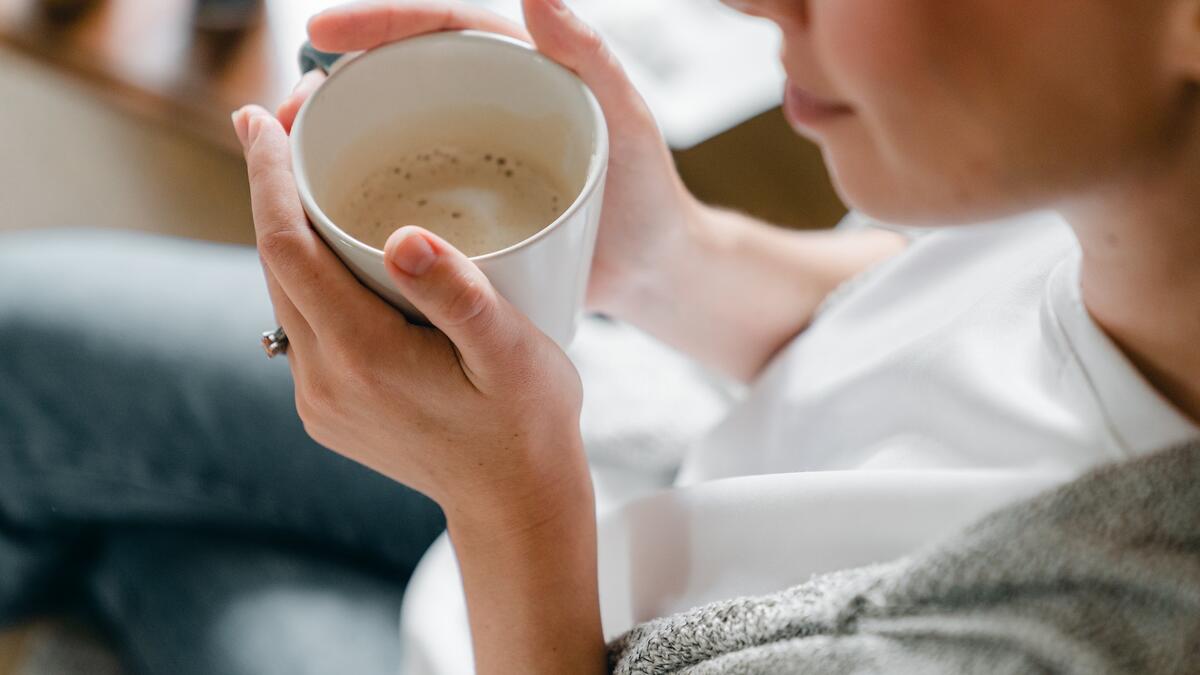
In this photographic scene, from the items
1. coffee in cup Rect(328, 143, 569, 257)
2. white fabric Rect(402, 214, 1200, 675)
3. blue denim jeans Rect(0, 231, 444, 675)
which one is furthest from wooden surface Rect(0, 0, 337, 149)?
white fabric Rect(402, 214, 1200, 675)

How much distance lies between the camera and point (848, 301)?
75 cm

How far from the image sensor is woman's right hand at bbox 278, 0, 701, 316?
582 millimetres

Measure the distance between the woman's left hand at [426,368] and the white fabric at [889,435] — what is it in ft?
0.30

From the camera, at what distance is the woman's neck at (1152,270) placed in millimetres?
466

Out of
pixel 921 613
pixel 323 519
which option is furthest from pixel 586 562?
pixel 323 519

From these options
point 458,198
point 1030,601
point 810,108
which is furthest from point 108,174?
point 1030,601

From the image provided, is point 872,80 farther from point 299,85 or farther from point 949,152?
point 299,85

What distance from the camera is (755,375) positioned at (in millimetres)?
825

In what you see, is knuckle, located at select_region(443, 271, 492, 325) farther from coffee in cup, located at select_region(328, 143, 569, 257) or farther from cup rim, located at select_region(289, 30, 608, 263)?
coffee in cup, located at select_region(328, 143, 569, 257)

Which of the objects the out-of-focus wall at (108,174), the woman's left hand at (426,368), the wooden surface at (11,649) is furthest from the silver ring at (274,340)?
the out-of-focus wall at (108,174)

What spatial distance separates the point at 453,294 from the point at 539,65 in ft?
0.59

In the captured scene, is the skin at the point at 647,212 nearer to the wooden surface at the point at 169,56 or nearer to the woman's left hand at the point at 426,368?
the woman's left hand at the point at 426,368

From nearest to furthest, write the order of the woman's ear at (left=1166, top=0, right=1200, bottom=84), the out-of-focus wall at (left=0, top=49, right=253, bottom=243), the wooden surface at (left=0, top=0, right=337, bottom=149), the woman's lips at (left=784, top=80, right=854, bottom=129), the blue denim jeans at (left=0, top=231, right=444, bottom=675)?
the woman's ear at (left=1166, top=0, right=1200, bottom=84)
the woman's lips at (left=784, top=80, right=854, bottom=129)
the blue denim jeans at (left=0, top=231, right=444, bottom=675)
the wooden surface at (left=0, top=0, right=337, bottom=149)
the out-of-focus wall at (left=0, top=49, right=253, bottom=243)

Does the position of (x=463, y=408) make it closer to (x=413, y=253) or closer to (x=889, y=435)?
(x=413, y=253)
